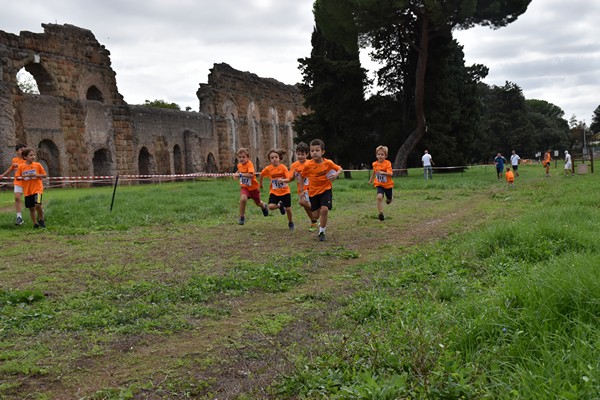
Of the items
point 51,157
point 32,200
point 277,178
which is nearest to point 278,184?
point 277,178

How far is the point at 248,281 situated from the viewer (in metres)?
5.88

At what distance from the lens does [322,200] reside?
9.68 meters

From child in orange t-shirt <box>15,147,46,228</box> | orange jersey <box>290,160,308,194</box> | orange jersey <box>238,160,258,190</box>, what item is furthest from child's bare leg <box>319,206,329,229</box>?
child in orange t-shirt <box>15,147,46,228</box>

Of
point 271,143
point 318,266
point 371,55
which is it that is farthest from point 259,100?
point 318,266

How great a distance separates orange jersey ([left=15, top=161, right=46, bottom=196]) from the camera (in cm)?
1146

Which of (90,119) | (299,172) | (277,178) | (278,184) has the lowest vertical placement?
(278,184)

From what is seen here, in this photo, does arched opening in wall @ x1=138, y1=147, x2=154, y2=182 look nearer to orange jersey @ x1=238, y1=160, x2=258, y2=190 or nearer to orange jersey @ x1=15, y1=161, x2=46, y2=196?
orange jersey @ x1=15, y1=161, x2=46, y2=196

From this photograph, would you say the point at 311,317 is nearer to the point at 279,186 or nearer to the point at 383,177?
the point at 279,186

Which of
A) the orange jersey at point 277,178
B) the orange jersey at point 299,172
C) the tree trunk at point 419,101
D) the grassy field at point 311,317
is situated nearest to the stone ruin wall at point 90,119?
the tree trunk at point 419,101

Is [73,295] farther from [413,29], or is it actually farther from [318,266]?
[413,29]

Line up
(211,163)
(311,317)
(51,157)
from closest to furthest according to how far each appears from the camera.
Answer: (311,317) < (51,157) < (211,163)

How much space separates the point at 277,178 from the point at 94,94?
87.4ft

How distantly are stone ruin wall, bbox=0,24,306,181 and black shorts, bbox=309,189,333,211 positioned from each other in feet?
70.6

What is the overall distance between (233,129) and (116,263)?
38.7m
